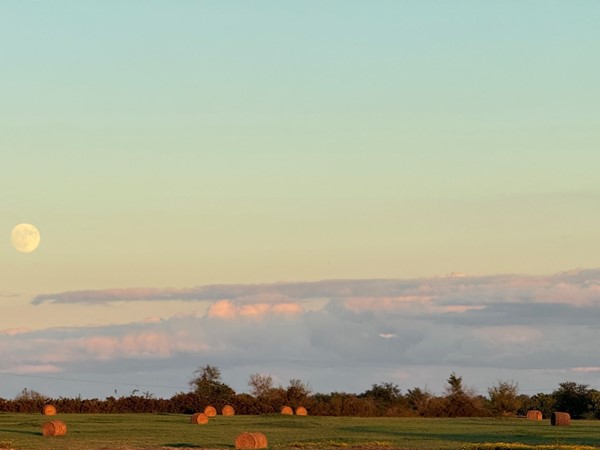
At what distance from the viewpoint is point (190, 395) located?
110938 mm

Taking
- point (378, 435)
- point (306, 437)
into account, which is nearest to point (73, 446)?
point (306, 437)

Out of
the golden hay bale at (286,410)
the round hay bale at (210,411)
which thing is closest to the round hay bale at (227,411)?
the golden hay bale at (286,410)

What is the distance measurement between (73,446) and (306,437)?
13.6 metres

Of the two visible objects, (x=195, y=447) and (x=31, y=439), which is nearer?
(x=195, y=447)

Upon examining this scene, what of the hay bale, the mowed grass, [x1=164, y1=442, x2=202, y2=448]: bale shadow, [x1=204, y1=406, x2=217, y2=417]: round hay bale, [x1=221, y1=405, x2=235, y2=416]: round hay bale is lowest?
[x1=164, y1=442, x2=202, y2=448]: bale shadow

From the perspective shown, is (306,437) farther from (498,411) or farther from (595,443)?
(498,411)

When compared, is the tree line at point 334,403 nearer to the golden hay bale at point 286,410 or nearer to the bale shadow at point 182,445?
the golden hay bale at point 286,410

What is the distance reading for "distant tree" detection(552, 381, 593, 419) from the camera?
391 feet

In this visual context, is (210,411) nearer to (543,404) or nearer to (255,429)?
(255,429)

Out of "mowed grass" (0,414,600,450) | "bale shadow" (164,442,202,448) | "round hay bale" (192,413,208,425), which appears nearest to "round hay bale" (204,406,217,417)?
"mowed grass" (0,414,600,450)

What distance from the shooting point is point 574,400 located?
122875 millimetres

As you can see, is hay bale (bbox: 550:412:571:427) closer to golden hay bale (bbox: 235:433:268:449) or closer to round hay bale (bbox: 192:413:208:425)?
round hay bale (bbox: 192:413:208:425)

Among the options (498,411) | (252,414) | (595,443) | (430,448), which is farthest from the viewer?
(498,411)

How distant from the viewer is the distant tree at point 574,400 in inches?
4697
